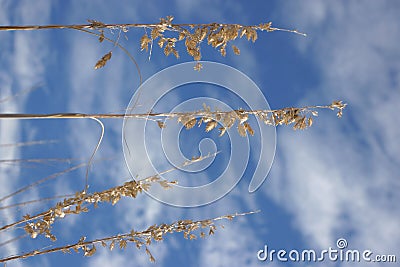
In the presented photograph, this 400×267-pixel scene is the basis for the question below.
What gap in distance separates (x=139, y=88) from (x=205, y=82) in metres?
0.57

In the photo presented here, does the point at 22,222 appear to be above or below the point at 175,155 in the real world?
below

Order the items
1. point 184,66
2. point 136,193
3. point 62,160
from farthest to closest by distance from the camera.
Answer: point 184,66 < point 136,193 < point 62,160

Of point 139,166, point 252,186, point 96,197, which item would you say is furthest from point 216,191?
point 96,197

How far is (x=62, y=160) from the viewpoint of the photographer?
1540 millimetres

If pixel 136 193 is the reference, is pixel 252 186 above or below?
above

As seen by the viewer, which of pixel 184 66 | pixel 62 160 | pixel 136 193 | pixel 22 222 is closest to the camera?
pixel 62 160

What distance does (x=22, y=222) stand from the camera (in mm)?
1917

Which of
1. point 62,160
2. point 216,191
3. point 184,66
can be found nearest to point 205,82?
point 184,66

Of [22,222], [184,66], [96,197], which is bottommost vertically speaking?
[22,222]

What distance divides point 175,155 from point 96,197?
0.56 meters

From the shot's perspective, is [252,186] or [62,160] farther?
[252,186]

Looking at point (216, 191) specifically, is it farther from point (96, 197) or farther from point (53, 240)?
point (53, 240)

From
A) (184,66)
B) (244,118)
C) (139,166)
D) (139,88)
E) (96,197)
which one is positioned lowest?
(96,197)

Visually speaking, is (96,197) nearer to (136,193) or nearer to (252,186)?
(136,193)
